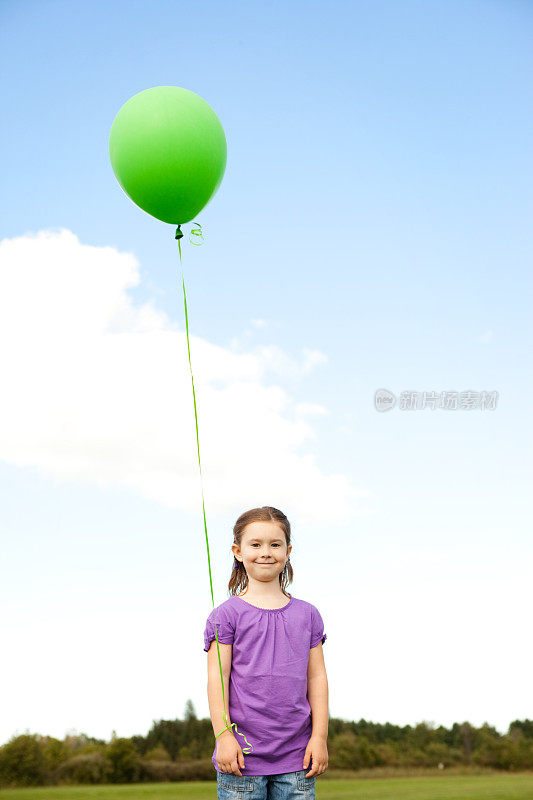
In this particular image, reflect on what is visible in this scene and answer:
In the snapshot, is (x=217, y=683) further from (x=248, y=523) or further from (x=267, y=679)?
(x=248, y=523)

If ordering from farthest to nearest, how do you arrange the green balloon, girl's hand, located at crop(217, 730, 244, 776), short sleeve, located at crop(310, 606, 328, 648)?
1. the green balloon
2. short sleeve, located at crop(310, 606, 328, 648)
3. girl's hand, located at crop(217, 730, 244, 776)

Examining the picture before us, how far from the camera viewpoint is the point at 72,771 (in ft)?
27.6

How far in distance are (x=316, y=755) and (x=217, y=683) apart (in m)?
0.42

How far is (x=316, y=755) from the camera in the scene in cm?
279

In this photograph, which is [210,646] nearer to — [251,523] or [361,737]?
[251,523]

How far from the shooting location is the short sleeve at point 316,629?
9.79ft

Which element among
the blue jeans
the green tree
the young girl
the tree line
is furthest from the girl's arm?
the green tree

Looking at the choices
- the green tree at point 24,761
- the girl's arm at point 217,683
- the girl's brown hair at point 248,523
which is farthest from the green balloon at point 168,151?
the green tree at point 24,761

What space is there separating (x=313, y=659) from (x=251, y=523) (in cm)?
55

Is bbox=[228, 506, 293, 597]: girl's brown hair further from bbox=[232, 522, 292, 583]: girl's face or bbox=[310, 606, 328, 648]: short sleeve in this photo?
bbox=[310, 606, 328, 648]: short sleeve

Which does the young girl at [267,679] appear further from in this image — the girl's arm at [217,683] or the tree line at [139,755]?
the tree line at [139,755]

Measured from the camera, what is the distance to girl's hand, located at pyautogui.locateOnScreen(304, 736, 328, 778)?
2.79 meters

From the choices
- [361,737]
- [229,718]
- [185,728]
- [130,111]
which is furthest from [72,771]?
[130,111]

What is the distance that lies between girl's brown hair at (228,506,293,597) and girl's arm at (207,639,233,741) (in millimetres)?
260
